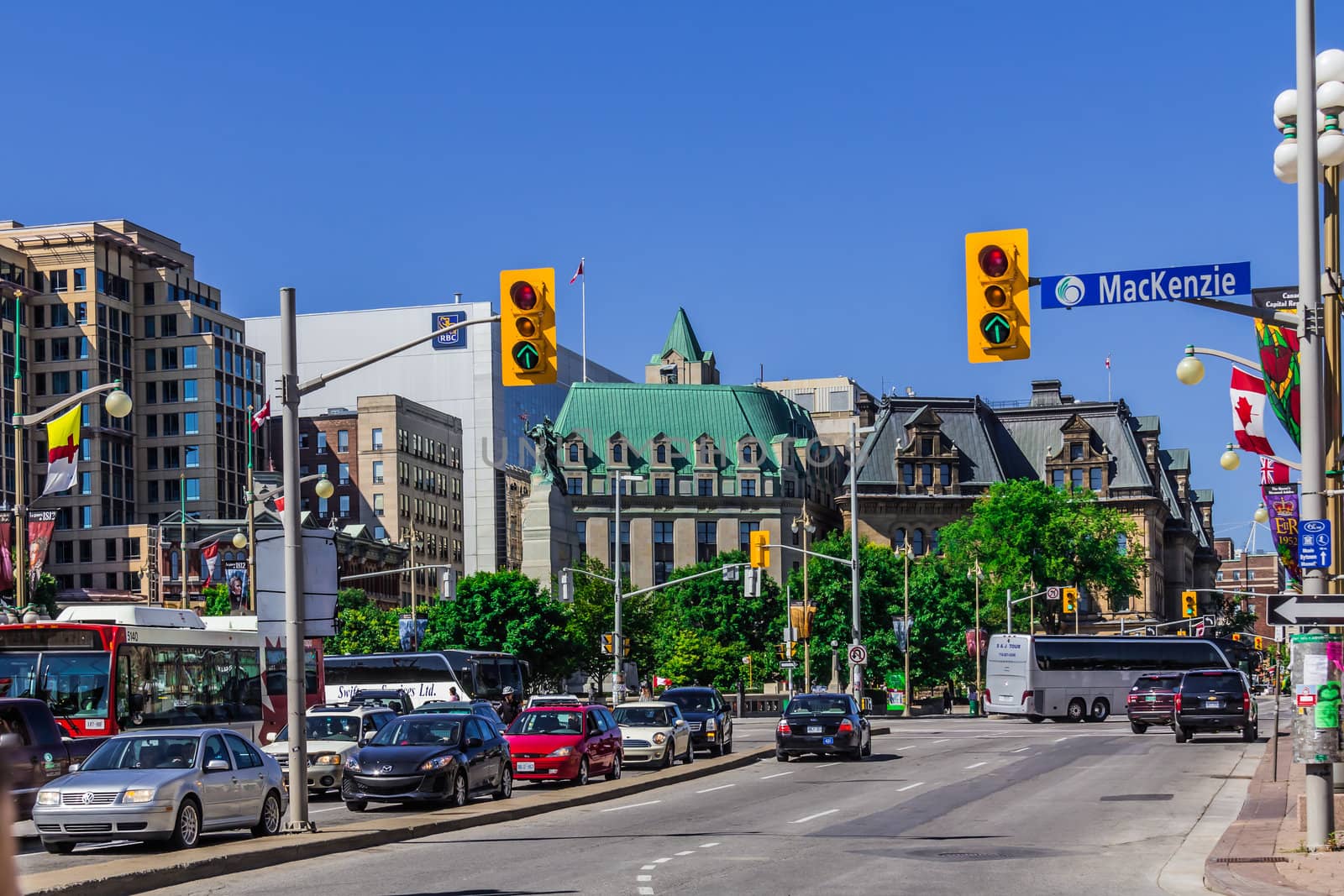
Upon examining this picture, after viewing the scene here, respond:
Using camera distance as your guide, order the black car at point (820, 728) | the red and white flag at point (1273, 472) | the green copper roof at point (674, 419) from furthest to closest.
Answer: the green copper roof at point (674, 419)
the black car at point (820, 728)
the red and white flag at point (1273, 472)

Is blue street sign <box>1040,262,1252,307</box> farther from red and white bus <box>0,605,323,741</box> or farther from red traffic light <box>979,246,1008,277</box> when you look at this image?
red and white bus <box>0,605,323,741</box>

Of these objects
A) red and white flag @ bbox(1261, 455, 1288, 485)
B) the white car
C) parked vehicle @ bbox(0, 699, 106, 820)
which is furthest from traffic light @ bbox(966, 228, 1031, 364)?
the white car

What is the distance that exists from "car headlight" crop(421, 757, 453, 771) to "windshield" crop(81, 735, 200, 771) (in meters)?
5.65

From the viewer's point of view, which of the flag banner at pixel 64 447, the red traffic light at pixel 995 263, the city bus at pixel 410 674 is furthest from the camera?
the city bus at pixel 410 674

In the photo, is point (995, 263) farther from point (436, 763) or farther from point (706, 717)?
Result: point (706, 717)

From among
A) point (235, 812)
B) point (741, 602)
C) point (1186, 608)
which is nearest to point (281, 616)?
point (235, 812)

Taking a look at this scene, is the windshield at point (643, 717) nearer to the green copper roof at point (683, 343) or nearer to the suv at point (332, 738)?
the suv at point (332, 738)

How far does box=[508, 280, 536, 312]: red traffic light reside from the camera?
2003 centimetres

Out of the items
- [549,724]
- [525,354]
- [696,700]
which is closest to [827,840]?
[525,354]

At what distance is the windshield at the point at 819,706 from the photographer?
42562 millimetres

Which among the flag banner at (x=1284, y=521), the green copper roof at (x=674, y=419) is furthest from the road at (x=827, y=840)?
the green copper roof at (x=674, y=419)

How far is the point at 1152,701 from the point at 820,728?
23.4 metres

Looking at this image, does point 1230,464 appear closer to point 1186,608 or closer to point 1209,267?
point 1209,267

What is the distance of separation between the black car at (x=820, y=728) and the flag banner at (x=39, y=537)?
16716mm
